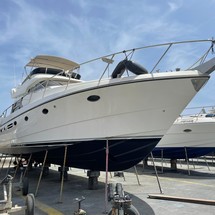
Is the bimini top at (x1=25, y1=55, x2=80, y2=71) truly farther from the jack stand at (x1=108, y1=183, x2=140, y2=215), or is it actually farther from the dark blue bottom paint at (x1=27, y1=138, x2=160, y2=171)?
the jack stand at (x1=108, y1=183, x2=140, y2=215)

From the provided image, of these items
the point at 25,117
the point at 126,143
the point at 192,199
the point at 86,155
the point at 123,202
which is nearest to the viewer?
the point at 123,202

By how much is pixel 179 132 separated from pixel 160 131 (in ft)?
20.5

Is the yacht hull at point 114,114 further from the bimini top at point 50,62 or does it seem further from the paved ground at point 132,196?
the bimini top at point 50,62

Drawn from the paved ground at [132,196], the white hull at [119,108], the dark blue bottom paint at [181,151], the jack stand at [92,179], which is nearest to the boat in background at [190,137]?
the dark blue bottom paint at [181,151]

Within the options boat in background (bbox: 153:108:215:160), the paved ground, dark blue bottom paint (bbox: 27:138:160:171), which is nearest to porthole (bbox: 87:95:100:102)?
dark blue bottom paint (bbox: 27:138:160:171)

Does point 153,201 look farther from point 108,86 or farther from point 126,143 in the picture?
point 108,86

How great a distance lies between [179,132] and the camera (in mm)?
12977

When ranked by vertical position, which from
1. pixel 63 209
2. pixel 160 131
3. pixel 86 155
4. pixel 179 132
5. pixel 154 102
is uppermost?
pixel 179 132

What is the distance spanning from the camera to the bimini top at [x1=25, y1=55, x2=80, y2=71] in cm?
1123

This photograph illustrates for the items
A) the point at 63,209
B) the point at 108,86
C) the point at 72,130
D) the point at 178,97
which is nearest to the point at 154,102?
the point at 178,97

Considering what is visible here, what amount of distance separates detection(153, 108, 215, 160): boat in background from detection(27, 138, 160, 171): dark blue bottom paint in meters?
5.86

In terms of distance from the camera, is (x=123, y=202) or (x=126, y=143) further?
(x=126, y=143)

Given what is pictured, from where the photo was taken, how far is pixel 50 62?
11.4 meters

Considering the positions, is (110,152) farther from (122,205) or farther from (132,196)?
(122,205)
